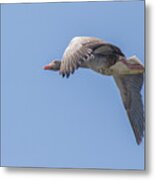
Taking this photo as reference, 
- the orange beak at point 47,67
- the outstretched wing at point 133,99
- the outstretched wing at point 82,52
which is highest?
the outstretched wing at point 82,52

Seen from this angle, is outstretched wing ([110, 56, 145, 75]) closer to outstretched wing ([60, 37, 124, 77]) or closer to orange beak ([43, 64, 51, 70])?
outstretched wing ([60, 37, 124, 77])

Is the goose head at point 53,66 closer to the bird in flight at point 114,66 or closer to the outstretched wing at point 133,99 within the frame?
the bird in flight at point 114,66

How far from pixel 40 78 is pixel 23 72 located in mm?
73

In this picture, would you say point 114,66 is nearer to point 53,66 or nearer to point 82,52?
point 82,52

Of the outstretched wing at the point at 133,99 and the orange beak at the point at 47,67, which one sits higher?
the orange beak at the point at 47,67

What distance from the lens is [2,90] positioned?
2.44 metres

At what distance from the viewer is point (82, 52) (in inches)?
93.8

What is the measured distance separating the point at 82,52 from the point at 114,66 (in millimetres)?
134

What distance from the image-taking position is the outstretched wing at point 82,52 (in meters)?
2.36

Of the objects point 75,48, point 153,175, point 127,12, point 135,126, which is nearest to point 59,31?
point 75,48

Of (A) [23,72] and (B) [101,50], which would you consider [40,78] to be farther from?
(B) [101,50]

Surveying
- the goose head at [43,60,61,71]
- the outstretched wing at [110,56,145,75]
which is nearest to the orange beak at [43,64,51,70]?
the goose head at [43,60,61,71]

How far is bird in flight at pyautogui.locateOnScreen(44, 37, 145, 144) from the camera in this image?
235 centimetres

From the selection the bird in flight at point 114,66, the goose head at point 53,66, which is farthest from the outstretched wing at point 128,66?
the goose head at point 53,66
